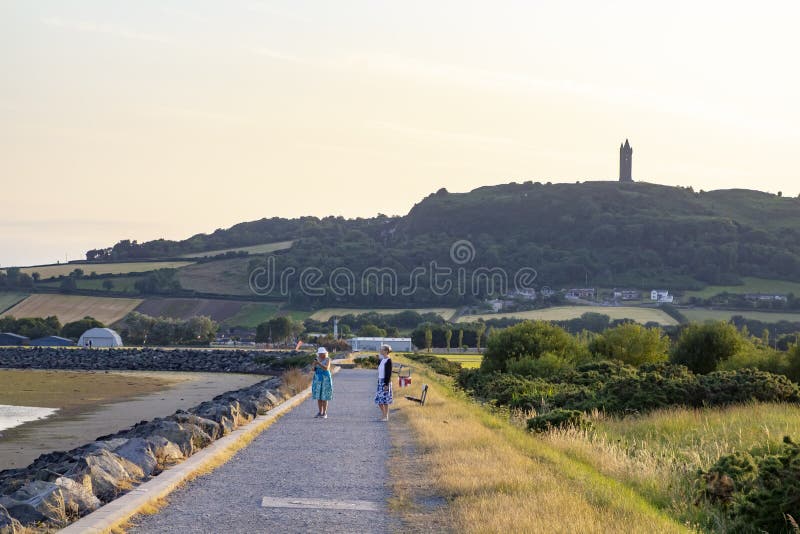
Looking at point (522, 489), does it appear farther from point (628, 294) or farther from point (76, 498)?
point (628, 294)

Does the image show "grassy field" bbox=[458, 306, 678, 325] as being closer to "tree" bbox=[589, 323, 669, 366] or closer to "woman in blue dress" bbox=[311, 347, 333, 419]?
"tree" bbox=[589, 323, 669, 366]

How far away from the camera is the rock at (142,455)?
1305cm

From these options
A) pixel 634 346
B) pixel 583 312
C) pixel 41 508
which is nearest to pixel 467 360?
pixel 634 346

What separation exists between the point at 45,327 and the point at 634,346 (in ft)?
353

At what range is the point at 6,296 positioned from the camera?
15512cm

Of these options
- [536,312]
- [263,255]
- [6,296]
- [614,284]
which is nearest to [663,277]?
[614,284]

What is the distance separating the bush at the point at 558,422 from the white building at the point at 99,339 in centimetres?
10747

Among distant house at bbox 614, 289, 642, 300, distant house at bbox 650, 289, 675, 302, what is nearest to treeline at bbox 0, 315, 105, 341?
distant house at bbox 614, 289, 642, 300

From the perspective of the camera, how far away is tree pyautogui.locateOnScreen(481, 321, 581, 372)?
47.4 meters

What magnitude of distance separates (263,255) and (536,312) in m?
67.5

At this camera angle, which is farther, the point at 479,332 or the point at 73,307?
the point at 73,307

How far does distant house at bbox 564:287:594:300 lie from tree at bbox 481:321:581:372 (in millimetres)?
117744

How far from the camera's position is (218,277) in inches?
6929

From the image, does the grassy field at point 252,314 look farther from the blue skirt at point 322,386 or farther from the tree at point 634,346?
the blue skirt at point 322,386
